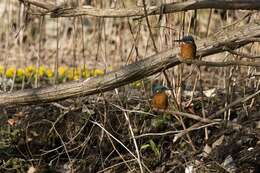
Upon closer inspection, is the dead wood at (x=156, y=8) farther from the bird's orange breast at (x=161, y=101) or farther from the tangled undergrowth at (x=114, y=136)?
the tangled undergrowth at (x=114, y=136)

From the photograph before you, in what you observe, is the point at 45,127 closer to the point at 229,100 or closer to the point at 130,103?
the point at 130,103

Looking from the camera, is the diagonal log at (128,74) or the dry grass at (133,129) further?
the dry grass at (133,129)

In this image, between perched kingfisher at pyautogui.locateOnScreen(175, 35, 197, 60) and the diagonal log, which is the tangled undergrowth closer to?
the diagonal log

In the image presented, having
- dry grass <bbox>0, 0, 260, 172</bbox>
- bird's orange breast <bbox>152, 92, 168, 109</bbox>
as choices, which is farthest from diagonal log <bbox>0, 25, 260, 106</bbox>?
dry grass <bbox>0, 0, 260, 172</bbox>

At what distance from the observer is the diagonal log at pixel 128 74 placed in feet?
8.59

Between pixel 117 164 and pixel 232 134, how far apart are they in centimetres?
72

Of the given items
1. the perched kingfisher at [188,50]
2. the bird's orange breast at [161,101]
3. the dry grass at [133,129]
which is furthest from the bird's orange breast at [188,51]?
the dry grass at [133,129]

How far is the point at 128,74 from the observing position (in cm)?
274

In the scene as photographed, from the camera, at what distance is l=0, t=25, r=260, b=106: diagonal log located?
262 centimetres

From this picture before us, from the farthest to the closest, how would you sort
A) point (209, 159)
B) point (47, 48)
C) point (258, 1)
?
1. point (47, 48)
2. point (209, 159)
3. point (258, 1)

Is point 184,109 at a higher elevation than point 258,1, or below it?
below

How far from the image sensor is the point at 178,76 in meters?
3.61

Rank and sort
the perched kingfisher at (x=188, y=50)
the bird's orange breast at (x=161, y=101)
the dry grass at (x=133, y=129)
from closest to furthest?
1. the perched kingfisher at (x=188, y=50)
2. the bird's orange breast at (x=161, y=101)
3. the dry grass at (x=133, y=129)

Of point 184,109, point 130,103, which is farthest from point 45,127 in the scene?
point 184,109
